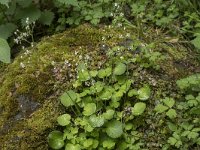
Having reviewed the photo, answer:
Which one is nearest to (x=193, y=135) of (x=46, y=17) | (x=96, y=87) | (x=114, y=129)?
(x=114, y=129)

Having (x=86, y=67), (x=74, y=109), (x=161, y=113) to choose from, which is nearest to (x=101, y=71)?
(x=86, y=67)

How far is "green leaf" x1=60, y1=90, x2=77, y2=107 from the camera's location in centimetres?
270

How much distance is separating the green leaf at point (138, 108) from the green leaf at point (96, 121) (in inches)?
9.8

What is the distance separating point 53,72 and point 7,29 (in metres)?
0.90

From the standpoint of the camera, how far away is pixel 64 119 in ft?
8.67

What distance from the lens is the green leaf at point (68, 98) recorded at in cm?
270

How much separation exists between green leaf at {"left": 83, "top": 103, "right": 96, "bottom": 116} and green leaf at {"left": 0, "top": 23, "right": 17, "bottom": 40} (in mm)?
1249

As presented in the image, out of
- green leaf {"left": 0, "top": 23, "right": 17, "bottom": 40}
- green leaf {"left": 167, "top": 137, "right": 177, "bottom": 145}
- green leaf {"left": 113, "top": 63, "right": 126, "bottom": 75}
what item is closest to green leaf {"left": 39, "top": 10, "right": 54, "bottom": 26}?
green leaf {"left": 0, "top": 23, "right": 17, "bottom": 40}

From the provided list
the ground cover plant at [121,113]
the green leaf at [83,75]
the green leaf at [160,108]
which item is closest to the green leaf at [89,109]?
the ground cover plant at [121,113]

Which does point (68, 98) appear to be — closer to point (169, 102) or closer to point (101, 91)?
point (101, 91)

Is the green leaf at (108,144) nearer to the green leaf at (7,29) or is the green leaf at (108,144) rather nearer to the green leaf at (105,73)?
the green leaf at (105,73)

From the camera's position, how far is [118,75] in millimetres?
2865

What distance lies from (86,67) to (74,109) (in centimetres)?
34

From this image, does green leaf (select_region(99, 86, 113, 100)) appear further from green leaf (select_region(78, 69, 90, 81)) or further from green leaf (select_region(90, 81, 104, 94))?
green leaf (select_region(78, 69, 90, 81))
